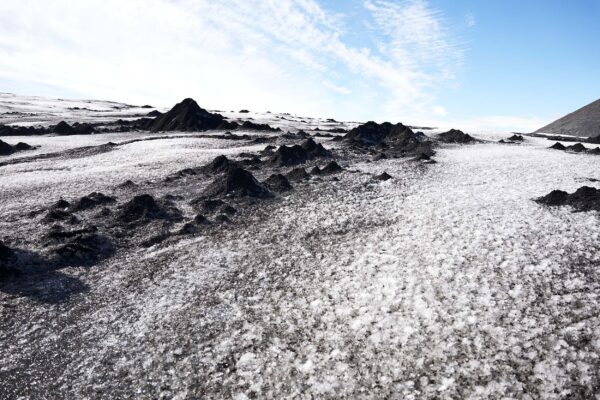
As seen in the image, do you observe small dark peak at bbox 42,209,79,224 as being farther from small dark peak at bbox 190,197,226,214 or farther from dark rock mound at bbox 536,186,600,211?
dark rock mound at bbox 536,186,600,211

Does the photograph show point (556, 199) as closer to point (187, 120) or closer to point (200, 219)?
point (200, 219)

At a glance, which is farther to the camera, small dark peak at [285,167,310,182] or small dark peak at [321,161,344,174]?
small dark peak at [321,161,344,174]

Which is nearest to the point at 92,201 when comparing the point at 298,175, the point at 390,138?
the point at 298,175

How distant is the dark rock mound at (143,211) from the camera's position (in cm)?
1895

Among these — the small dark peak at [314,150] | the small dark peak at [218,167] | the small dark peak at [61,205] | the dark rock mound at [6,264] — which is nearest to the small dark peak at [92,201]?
the small dark peak at [61,205]

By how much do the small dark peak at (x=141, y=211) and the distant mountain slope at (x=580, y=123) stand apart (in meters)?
69.4

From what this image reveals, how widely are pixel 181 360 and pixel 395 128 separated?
45.3m

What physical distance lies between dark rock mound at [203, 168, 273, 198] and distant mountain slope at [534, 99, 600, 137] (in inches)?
2517

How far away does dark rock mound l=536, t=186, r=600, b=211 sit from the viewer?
16.3 m

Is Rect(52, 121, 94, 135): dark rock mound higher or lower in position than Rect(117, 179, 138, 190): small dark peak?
higher

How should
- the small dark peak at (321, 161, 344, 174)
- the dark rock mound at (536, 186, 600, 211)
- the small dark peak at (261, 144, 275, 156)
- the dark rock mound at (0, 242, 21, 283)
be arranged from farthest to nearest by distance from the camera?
1. the small dark peak at (261, 144, 275, 156)
2. the small dark peak at (321, 161, 344, 174)
3. the dark rock mound at (536, 186, 600, 211)
4. the dark rock mound at (0, 242, 21, 283)

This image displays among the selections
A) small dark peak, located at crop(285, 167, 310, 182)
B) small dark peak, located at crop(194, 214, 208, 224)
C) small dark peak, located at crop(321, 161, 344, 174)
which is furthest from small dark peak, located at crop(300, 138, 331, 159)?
small dark peak, located at crop(194, 214, 208, 224)

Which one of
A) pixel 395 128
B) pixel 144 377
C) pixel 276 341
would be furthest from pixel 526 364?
pixel 395 128

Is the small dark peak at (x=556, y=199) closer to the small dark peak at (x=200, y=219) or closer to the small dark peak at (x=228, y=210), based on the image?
the small dark peak at (x=228, y=210)
